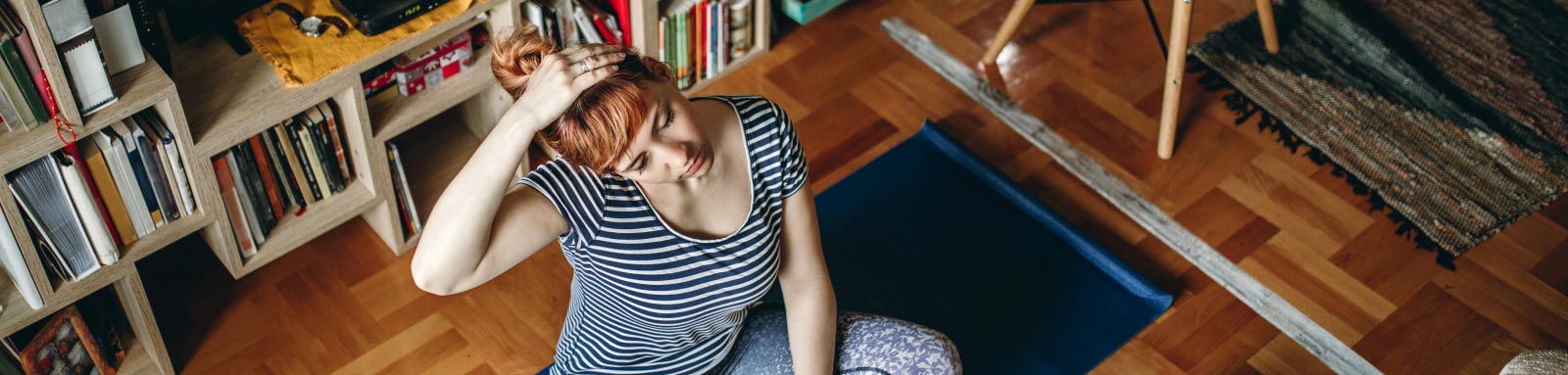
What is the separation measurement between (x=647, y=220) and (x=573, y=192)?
0.10 m

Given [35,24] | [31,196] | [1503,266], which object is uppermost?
[35,24]

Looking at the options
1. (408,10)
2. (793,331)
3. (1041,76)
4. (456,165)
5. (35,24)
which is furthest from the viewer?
(1041,76)

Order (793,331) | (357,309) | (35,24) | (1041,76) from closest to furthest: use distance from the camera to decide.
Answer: (35,24) → (793,331) → (357,309) → (1041,76)

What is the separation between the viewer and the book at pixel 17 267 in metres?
1.87

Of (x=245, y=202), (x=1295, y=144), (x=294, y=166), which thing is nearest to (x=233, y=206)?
(x=245, y=202)

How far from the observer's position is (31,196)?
1.88 metres

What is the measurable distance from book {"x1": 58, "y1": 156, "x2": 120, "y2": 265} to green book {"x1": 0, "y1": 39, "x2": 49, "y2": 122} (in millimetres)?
106

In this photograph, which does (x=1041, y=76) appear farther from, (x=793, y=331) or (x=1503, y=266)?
(x=793, y=331)

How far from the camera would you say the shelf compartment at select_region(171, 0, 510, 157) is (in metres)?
2.01

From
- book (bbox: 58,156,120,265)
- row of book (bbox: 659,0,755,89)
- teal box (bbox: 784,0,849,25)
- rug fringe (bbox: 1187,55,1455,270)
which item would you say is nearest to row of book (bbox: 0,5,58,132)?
book (bbox: 58,156,120,265)

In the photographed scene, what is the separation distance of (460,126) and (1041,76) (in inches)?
53.0

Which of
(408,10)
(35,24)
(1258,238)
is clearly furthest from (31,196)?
(1258,238)

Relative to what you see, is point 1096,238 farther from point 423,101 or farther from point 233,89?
point 233,89

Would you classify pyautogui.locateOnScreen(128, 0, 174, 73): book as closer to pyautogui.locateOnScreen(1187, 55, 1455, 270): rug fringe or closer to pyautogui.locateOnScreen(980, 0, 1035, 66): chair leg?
pyautogui.locateOnScreen(980, 0, 1035, 66): chair leg
